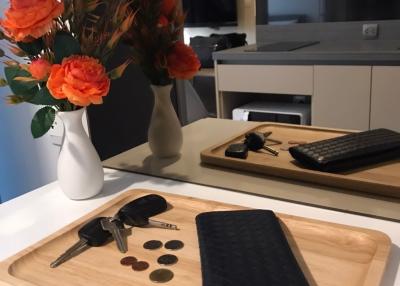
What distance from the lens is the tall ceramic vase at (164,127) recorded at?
0.96 meters

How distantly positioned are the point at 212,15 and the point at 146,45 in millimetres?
835

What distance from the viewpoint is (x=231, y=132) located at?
1080mm

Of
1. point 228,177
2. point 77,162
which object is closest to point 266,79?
point 228,177

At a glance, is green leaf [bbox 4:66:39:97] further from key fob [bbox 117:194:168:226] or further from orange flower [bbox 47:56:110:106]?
key fob [bbox 117:194:168:226]

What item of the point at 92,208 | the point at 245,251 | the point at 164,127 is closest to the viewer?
the point at 245,251

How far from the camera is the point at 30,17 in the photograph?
2.03 feet

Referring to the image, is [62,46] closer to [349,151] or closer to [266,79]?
[349,151]

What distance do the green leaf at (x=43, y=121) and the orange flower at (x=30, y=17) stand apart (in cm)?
Answer: 13

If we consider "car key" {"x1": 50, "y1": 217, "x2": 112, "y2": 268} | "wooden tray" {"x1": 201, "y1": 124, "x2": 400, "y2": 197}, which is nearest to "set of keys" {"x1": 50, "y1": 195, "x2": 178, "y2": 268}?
"car key" {"x1": 50, "y1": 217, "x2": 112, "y2": 268}

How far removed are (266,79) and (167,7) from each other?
530mm

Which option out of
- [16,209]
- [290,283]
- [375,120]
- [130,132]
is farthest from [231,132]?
[290,283]

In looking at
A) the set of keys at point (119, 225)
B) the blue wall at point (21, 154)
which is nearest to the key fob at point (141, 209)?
the set of keys at point (119, 225)

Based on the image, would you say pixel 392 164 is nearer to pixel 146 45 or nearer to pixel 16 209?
pixel 146 45

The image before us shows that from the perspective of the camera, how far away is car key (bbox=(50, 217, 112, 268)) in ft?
1.91
